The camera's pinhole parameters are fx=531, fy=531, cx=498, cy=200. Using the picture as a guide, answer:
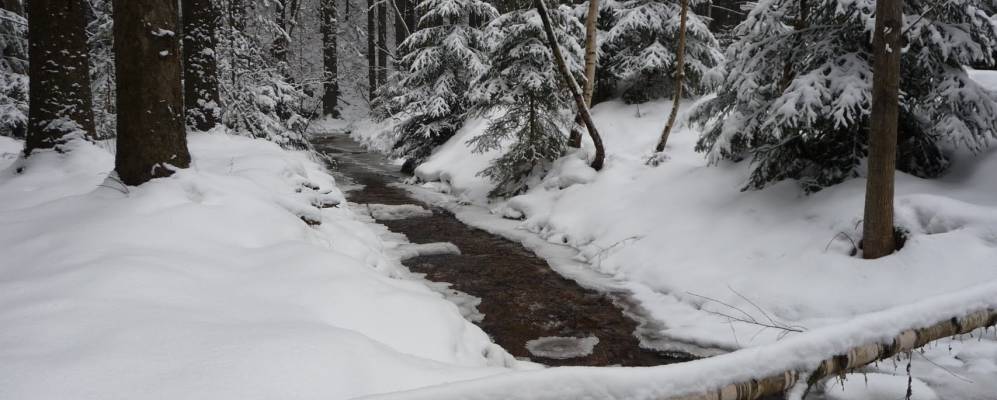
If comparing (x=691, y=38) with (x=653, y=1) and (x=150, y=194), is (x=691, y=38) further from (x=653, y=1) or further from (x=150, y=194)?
(x=150, y=194)

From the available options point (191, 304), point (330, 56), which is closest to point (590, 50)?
point (191, 304)

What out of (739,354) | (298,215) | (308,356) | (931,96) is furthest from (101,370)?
(931,96)

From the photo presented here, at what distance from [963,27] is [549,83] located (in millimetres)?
6751

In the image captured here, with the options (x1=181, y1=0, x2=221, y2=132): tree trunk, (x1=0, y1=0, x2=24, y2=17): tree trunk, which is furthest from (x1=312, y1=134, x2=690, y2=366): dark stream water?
(x1=0, y1=0, x2=24, y2=17): tree trunk

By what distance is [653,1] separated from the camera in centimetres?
1330

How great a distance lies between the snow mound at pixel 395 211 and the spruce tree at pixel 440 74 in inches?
192

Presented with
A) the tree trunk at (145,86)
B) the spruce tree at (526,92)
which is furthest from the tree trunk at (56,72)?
the spruce tree at (526,92)

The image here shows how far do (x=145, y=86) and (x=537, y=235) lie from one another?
663 cm

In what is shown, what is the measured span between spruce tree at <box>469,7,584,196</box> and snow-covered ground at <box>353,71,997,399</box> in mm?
1788

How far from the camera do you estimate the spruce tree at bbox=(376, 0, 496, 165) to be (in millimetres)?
16141

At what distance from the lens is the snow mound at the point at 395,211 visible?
1144 cm

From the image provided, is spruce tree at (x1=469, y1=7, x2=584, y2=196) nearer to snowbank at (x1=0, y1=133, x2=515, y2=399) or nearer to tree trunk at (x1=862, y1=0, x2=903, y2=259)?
snowbank at (x1=0, y1=133, x2=515, y2=399)

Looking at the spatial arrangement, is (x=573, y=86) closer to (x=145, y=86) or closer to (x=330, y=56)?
(x=145, y=86)

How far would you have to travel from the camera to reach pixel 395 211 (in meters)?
11.9
